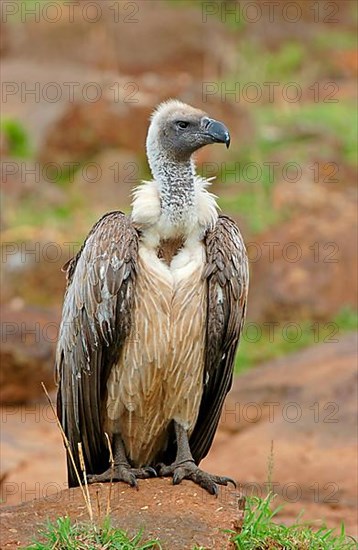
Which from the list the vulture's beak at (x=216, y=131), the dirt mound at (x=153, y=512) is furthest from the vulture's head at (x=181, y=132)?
the dirt mound at (x=153, y=512)

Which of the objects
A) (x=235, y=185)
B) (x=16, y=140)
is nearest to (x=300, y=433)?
(x=235, y=185)

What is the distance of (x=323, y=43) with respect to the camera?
27328mm

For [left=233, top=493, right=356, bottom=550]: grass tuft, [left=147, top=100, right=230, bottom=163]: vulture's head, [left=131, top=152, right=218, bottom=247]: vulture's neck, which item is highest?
[left=147, top=100, right=230, bottom=163]: vulture's head

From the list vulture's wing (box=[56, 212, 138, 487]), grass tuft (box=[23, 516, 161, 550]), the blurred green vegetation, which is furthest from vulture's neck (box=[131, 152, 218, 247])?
the blurred green vegetation

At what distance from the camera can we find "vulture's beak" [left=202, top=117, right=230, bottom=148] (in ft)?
22.3

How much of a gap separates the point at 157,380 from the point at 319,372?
16.3 ft

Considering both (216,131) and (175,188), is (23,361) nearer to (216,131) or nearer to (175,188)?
(175,188)

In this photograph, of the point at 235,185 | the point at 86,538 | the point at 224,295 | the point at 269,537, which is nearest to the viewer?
the point at 86,538

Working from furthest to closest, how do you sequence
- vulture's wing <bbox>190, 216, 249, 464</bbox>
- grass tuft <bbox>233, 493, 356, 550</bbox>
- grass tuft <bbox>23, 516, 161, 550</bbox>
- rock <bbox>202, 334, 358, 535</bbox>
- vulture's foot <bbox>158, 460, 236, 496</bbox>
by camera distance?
rock <bbox>202, 334, 358, 535</bbox> → vulture's wing <bbox>190, 216, 249, 464</bbox> → vulture's foot <bbox>158, 460, 236, 496</bbox> → grass tuft <bbox>233, 493, 356, 550</bbox> → grass tuft <bbox>23, 516, 161, 550</bbox>

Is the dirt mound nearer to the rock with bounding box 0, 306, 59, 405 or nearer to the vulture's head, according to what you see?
the vulture's head

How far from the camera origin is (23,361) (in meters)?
12.6

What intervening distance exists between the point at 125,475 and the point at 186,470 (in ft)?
1.09

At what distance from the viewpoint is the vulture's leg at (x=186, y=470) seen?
6574 mm

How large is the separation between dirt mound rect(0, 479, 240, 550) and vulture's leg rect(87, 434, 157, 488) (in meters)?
0.06
